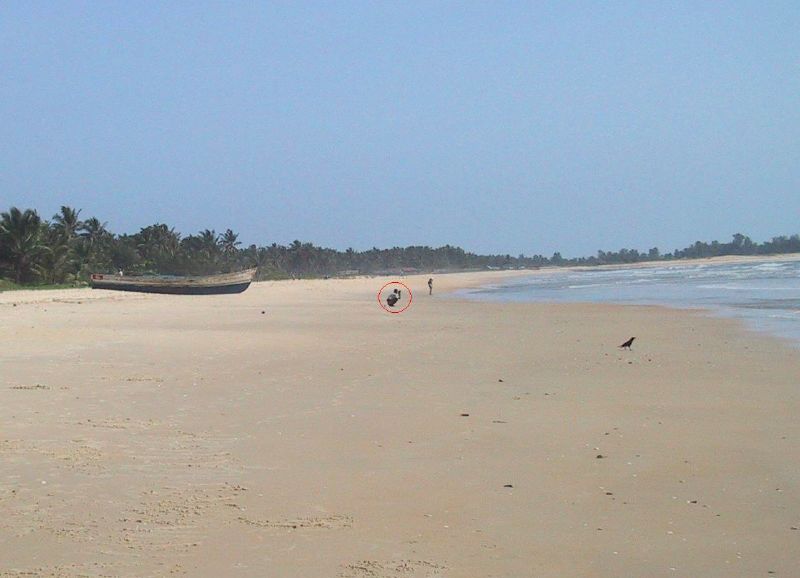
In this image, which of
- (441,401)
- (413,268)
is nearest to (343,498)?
(441,401)

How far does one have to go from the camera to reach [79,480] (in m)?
6.89

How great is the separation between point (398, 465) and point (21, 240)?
198ft

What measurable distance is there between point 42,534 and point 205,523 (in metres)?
1.08

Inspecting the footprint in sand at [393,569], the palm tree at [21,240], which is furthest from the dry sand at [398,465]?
the palm tree at [21,240]

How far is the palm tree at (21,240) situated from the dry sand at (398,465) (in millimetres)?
49185

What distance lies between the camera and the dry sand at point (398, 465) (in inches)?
209

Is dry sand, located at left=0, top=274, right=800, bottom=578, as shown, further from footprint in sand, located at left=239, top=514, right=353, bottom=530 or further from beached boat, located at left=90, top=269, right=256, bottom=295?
beached boat, located at left=90, top=269, right=256, bottom=295

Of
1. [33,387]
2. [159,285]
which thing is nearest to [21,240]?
[159,285]

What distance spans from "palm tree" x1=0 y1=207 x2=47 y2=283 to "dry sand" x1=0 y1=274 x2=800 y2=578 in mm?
49185

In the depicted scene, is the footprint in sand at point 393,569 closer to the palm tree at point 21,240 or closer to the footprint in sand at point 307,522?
the footprint in sand at point 307,522

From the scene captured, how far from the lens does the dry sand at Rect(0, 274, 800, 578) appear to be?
5312 mm

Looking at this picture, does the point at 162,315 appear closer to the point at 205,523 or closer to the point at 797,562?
the point at 205,523

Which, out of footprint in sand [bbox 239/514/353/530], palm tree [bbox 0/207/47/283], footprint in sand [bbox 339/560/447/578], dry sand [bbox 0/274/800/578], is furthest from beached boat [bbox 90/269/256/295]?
footprint in sand [bbox 339/560/447/578]

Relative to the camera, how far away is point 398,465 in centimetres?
767
